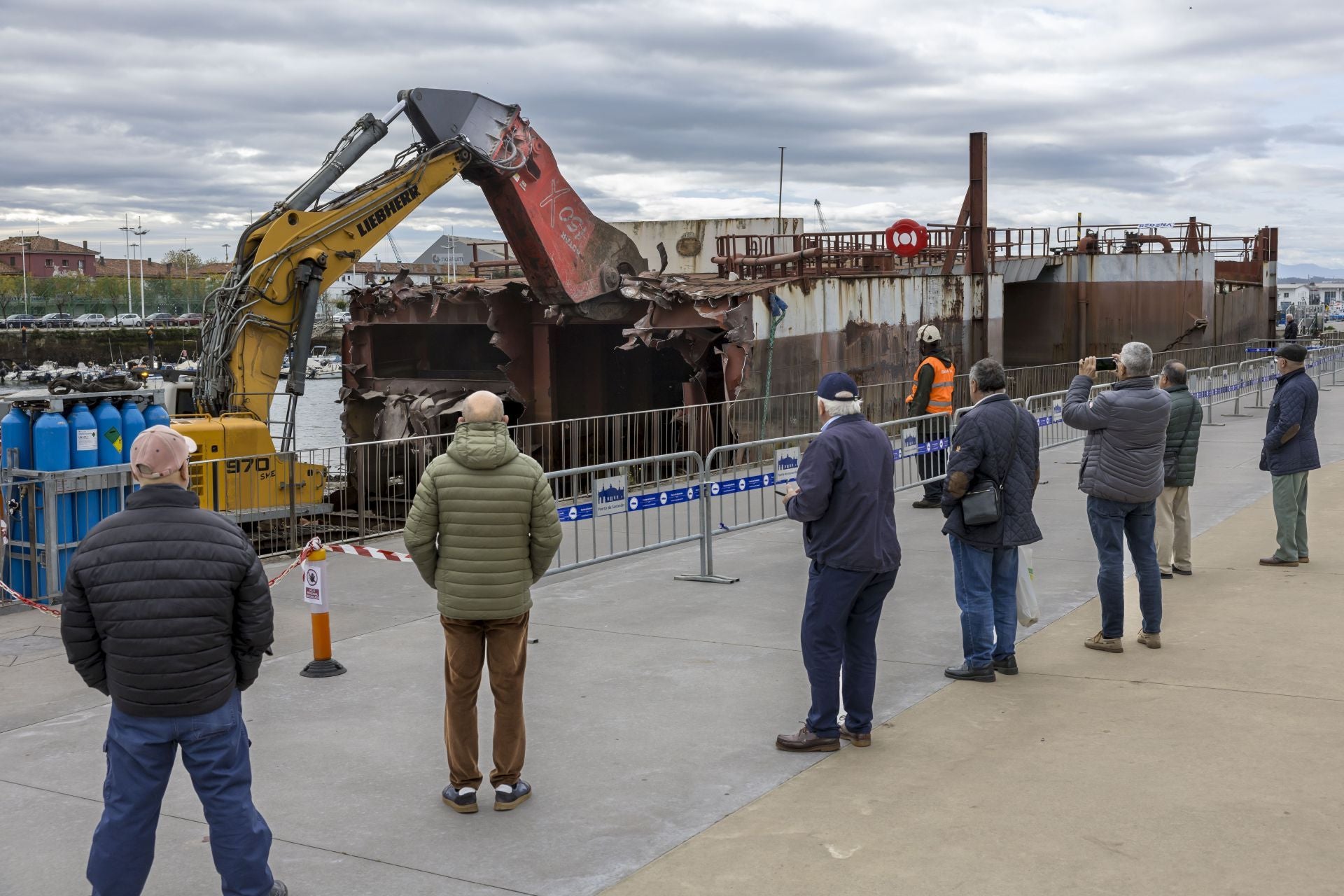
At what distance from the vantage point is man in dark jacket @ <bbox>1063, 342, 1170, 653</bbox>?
24.8ft

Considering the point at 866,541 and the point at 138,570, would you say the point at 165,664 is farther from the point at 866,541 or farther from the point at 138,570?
the point at 866,541

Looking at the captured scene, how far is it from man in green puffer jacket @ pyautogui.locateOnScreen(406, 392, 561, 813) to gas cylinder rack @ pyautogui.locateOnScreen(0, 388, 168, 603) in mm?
5296

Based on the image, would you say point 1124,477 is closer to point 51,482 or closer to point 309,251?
point 51,482

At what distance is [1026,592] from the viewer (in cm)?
762

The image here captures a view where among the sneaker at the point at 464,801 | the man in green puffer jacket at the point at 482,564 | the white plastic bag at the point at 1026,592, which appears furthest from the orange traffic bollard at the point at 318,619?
the white plastic bag at the point at 1026,592

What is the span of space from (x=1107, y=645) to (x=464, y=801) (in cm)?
425

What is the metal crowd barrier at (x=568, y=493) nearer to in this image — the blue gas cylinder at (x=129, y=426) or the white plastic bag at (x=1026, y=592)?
the blue gas cylinder at (x=129, y=426)

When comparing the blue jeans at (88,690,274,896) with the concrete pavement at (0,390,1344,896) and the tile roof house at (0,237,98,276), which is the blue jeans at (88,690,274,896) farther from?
the tile roof house at (0,237,98,276)

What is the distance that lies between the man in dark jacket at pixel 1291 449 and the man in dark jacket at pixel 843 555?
17.0 ft

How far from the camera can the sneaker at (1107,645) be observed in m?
7.74

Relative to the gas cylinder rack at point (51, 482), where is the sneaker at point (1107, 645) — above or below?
below

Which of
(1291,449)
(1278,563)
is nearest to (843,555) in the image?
(1291,449)

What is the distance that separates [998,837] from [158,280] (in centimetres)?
14733

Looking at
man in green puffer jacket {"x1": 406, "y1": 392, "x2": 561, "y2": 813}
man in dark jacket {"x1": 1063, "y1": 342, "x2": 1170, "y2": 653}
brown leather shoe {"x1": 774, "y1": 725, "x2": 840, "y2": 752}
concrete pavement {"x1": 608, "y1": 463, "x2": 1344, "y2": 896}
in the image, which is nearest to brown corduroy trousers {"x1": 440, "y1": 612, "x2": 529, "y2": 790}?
man in green puffer jacket {"x1": 406, "y1": 392, "x2": 561, "y2": 813}
